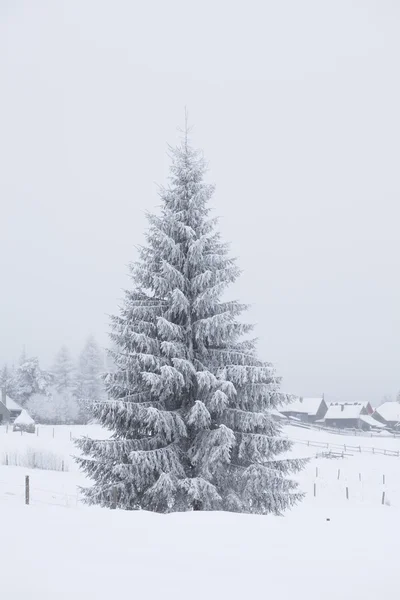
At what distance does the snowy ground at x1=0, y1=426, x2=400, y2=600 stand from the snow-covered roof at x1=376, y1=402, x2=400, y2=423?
11004 centimetres

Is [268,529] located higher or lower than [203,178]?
lower

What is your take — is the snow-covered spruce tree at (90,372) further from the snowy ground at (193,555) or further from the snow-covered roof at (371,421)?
the snowy ground at (193,555)

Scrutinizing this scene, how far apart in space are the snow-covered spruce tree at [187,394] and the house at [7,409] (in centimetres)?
5683

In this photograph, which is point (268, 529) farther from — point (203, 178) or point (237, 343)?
point (203, 178)

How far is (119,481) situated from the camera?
556 inches

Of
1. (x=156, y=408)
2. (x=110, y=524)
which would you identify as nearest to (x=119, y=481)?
(x=156, y=408)

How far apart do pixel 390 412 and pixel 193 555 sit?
117623 millimetres

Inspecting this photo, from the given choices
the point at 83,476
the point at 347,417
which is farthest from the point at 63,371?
the point at 83,476

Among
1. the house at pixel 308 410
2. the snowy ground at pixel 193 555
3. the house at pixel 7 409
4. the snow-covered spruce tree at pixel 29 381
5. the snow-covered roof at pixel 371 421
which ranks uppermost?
the snowy ground at pixel 193 555

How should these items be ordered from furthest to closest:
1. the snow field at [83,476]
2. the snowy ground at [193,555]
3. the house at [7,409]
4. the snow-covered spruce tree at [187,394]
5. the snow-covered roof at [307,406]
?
the snow-covered roof at [307,406] < the house at [7,409] < the snow field at [83,476] < the snow-covered spruce tree at [187,394] < the snowy ground at [193,555]

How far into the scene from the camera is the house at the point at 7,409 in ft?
219

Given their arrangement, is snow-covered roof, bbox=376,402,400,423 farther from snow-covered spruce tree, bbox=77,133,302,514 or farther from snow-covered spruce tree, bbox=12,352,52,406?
snow-covered spruce tree, bbox=77,133,302,514

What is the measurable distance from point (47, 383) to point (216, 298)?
7031cm

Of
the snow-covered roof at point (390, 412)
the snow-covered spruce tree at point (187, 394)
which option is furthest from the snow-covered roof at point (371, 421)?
the snow-covered spruce tree at point (187, 394)
